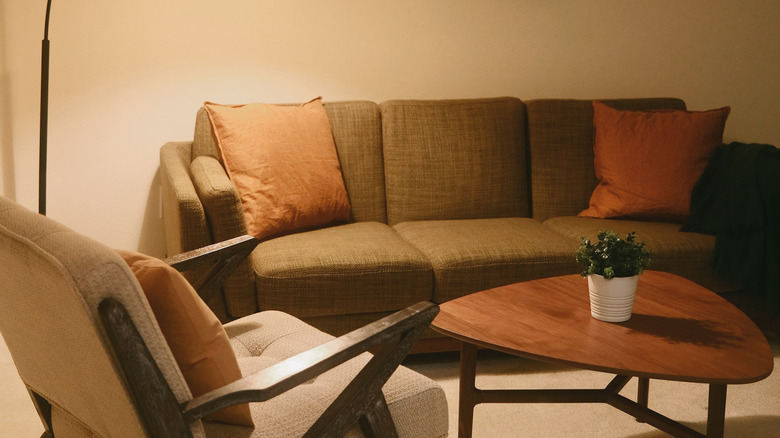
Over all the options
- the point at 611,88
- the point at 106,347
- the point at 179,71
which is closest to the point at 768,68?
the point at 611,88

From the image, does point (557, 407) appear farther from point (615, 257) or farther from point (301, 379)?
point (301, 379)

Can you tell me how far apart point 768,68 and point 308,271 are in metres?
2.79

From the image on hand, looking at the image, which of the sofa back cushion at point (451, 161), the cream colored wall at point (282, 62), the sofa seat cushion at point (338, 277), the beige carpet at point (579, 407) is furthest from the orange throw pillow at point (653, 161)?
the sofa seat cushion at point (338, 277)

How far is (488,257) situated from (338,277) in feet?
1.76

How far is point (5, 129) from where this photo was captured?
3178 mm

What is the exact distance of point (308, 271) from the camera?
8.15ft

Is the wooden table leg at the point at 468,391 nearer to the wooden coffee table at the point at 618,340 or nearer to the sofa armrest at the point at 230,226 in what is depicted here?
the wooden coffee table at the point at 618,340

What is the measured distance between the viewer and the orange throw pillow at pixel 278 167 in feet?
9.17

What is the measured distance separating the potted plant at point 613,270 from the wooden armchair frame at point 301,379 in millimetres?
617

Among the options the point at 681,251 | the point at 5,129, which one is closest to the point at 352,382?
the point at 681,251

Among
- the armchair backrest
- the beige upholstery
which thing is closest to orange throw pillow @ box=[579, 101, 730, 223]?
the beige upholstery

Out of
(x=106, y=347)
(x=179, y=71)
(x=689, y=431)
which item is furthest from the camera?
(x=179, y=71)

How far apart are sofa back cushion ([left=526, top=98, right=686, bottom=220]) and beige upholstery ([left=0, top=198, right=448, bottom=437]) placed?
1846 millimetres

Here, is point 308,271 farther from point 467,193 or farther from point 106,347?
point 106,347
